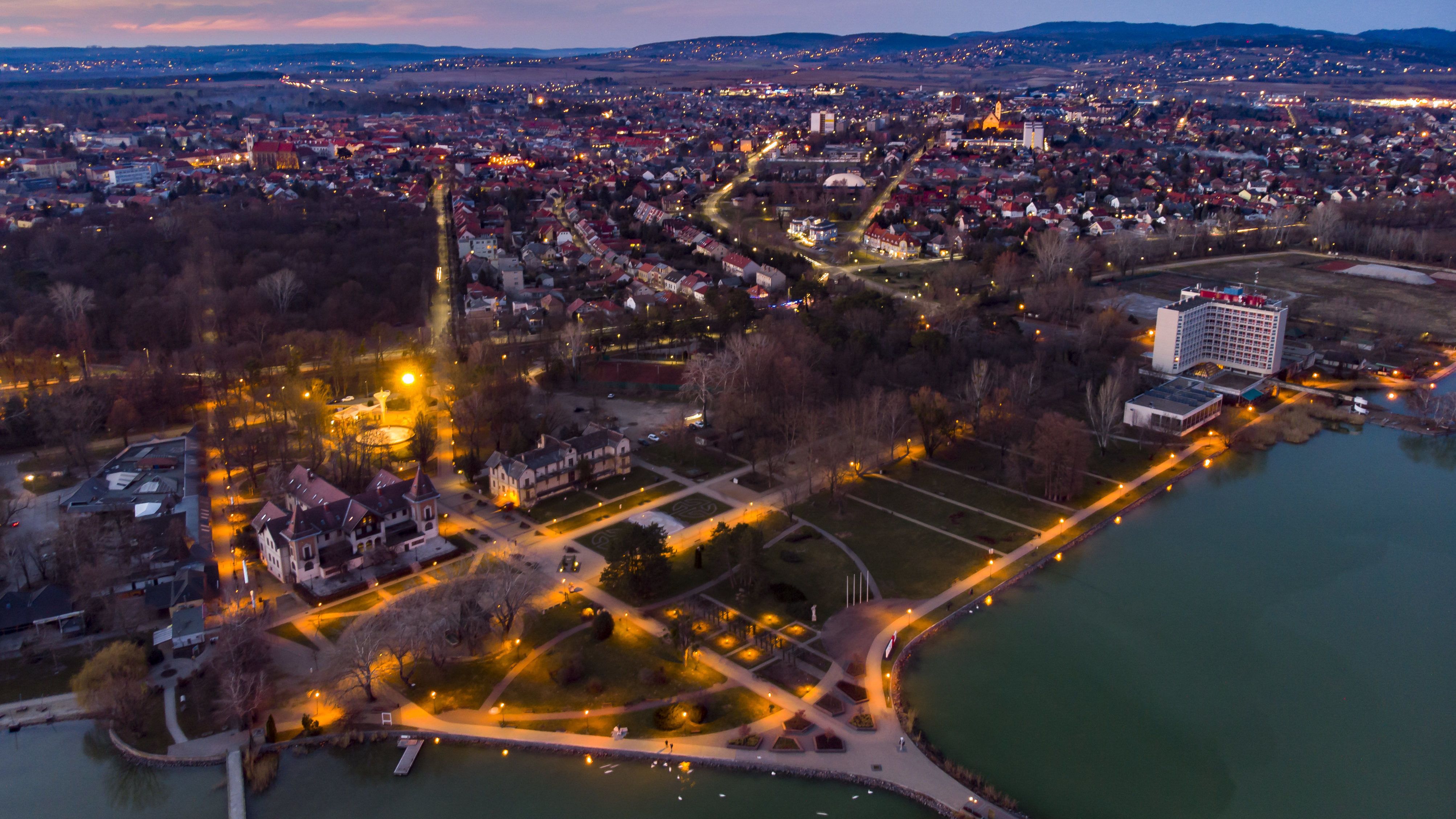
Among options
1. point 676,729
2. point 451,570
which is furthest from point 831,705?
point 451,570

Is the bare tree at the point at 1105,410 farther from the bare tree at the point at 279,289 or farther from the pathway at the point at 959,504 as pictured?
the bare tree at the point at 279,289

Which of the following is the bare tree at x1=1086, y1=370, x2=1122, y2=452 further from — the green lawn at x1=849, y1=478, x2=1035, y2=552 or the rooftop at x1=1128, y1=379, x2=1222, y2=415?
the green lawn at x1=849, y1=478, x2=1035, y2=552

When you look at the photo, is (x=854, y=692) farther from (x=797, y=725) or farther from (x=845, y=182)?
(x=845, y=182)

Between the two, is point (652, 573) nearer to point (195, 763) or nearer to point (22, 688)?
point (195, 763)

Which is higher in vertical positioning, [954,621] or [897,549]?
[897,549]

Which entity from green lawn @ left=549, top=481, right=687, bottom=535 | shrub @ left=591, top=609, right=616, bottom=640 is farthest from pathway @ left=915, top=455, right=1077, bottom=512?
shrub @ left=591, top=609, right=616, bottom=640

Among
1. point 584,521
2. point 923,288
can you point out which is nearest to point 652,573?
point 584,521

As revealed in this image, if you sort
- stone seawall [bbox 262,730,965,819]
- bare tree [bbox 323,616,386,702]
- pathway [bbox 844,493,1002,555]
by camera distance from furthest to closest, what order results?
pathway [bbox 844,493,1002,555], bare tree [bbox 323,616,386,702], stone seawall [bbox 262,730,965,819]
